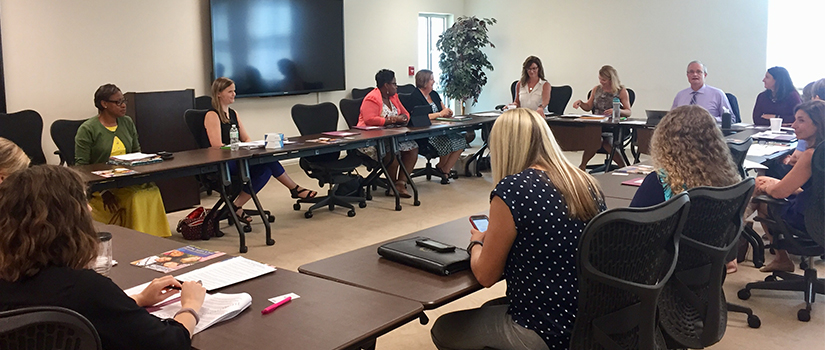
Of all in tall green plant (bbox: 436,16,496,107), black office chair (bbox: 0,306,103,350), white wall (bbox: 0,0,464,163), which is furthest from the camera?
tall green plant (bbox: 436,16,496,107)

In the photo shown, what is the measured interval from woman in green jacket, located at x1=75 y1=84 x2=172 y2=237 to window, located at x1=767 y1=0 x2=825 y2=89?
7144 millimetres

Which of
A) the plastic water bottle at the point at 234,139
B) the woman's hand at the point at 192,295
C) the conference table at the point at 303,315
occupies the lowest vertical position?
the conference table at the point at 303,315

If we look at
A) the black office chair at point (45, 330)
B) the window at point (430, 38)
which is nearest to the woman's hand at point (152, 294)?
the black office chair at point (45, 330)

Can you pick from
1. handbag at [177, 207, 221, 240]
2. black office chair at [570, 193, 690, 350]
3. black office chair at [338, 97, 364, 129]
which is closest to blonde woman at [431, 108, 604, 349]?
black office chair at [570, 193, 690, 350]

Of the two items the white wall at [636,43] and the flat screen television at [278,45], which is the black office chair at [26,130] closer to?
the flat screen television at [278,45]

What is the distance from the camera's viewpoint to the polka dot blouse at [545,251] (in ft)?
6.98

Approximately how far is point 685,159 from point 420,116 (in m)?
4.11

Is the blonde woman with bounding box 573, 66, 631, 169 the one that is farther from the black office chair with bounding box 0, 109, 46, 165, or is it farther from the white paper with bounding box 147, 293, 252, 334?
the white paper with bounding box 147, 293, 252, 334

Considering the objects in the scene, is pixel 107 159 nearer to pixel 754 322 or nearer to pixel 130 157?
pixel 130 157

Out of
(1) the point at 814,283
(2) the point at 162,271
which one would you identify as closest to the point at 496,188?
(2) the point at 162,271

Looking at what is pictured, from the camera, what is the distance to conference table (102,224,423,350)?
70.1 inches

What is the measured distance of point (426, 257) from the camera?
2.39 metres

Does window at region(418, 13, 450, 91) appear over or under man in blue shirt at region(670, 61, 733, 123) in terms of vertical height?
over

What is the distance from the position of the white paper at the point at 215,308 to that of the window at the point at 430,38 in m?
8.73
